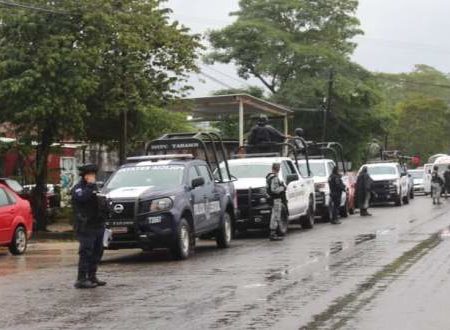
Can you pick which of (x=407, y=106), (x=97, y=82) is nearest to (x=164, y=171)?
(x=97, y=82)

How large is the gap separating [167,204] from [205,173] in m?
2.35

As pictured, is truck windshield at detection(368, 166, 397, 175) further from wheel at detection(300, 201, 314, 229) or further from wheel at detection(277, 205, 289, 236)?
wheel at detection(277, 205, 289, 236)

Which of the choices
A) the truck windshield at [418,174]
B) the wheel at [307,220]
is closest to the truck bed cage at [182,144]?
the wheel at [307,220]

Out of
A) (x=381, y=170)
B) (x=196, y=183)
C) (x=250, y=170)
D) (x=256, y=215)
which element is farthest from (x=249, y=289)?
(x=381, y=170)

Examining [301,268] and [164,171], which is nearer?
[301,268]

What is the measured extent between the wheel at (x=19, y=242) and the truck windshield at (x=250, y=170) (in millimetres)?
5547

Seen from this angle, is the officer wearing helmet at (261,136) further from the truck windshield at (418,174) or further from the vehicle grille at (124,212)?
the truck windshield at (418,174)

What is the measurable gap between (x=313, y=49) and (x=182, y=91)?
2589 centimetres

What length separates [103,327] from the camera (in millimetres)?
8156

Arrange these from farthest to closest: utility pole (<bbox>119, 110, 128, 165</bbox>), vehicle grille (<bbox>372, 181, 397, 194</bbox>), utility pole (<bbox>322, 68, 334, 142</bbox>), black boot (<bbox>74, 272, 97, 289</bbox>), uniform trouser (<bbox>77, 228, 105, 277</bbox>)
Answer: utility pole (<bbox>322, 68, 334, 142</bbox>) → vehicle grille (<bbox>372, 181, 397, 194</bbox>) → utility pole (<bbox>119, 110, 128, 165</bbox>) → uniform trouser (<bbox>77, 228, 105, 277</bbox>) → black boot (<bbox>74, 272, 97, 289</bbox>)

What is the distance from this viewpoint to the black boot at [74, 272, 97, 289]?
1119 cm

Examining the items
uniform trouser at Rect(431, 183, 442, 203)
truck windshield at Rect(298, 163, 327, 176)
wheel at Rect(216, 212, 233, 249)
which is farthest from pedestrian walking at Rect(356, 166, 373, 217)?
wheel at Rect(216, 212, 233, 249)

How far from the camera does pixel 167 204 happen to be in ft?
45.8

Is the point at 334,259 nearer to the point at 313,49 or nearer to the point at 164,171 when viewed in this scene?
the point at 164,171
